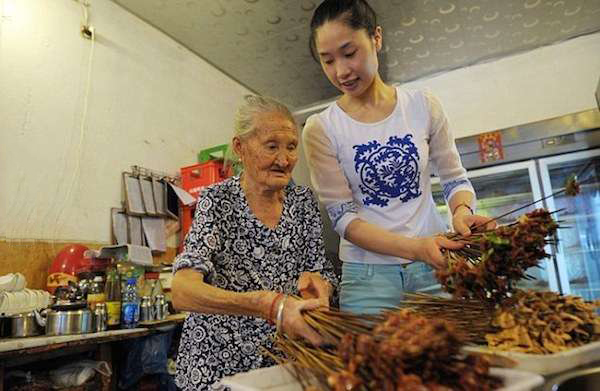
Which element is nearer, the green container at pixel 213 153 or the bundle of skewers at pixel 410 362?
the bundle of skewers at pixel 410 362

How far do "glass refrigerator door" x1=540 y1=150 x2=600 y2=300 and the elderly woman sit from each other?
2.34m

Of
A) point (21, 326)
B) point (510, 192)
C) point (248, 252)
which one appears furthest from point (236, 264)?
point (510, 192)

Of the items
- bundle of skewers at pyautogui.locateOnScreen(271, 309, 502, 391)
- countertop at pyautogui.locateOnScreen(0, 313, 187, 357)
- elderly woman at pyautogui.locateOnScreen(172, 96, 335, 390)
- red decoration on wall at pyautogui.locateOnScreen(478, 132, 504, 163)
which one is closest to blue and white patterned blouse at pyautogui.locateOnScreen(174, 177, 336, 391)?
elderly woman at pyautogui.locateOnScreen(172, 96, 335, 390)

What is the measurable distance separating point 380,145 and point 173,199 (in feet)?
6.69

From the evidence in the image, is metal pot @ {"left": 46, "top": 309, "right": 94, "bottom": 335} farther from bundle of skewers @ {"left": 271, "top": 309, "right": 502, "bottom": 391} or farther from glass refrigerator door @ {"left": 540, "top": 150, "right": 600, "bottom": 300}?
glass refrigerator door @ {"left": 540, "top": 150, "right": 600, "bottom": 300}

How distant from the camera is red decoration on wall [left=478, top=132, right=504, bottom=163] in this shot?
2.99m

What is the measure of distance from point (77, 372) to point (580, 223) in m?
3.36

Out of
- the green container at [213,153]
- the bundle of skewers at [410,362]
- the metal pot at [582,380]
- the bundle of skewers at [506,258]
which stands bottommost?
the metal pot at [582,380]

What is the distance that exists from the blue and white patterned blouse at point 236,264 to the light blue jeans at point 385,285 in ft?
0.29

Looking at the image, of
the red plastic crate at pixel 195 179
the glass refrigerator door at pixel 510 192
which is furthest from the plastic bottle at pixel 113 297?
the glass refrigerator door at pixel 510 192

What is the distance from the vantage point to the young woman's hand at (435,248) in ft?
3.16

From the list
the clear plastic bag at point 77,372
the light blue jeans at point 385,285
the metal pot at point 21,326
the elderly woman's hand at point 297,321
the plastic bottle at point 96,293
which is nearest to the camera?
the elderly woman's hand at point 297,321

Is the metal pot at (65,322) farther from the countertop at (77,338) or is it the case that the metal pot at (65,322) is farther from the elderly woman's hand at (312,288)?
the elderly woman's hand at (312,288)

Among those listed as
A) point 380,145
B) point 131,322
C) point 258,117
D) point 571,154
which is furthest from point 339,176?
point 571,154
